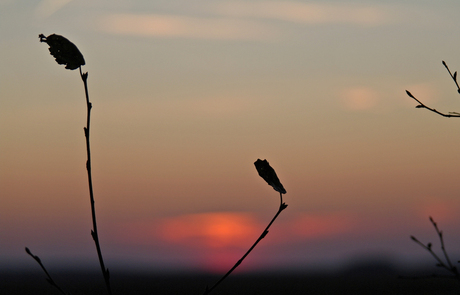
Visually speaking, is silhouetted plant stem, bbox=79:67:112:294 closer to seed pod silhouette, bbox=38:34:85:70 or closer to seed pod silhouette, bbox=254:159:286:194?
seed pod silhouette, bbox=38:34:85:70

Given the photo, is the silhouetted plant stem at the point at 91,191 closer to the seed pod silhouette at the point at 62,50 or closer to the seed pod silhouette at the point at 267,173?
the seed pod silhouette at the point at 62,50

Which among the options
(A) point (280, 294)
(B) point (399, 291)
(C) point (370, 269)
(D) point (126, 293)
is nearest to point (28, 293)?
(D) point (126, 293)

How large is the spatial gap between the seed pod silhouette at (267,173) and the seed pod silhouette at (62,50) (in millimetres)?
943

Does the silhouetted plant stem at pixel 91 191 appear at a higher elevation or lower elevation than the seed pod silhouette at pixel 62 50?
lower

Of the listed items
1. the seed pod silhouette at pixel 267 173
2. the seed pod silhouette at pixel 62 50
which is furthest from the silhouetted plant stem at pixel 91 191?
the seed pod silhouette at pixel 267 173

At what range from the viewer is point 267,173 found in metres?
2.35

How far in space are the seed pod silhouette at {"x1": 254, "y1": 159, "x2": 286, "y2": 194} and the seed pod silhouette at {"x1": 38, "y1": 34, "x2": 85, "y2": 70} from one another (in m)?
0.94

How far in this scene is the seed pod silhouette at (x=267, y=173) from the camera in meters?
2.35

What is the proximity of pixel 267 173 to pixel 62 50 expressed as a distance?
106cm

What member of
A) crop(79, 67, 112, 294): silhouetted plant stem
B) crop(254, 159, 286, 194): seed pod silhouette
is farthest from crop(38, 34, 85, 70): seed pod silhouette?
crop(254, 159, 286, 194): seed pod silhouette

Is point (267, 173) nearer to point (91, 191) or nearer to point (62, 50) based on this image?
point (91, 191)

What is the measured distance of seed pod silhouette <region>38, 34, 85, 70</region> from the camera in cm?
214

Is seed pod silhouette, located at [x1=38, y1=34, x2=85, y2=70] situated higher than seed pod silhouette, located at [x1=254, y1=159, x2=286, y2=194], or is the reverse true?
seed pod silhouette, located at [x1=38, y1=34, x2=85, y2=70]

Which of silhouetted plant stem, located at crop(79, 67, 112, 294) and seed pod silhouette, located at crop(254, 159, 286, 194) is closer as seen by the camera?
silhouetted plant stem, located at crop(79, 67, 112, 294)
